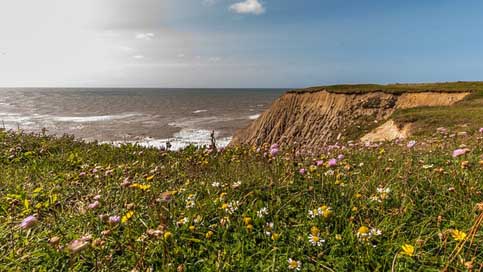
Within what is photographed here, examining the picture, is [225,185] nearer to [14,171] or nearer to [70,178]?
[70,178]

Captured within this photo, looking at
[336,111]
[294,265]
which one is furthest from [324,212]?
[336,111]

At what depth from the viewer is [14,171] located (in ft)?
17.8

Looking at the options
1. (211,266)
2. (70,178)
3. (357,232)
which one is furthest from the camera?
(70,178)

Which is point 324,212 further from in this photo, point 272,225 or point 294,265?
point 294,265

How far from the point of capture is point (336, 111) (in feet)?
80.5

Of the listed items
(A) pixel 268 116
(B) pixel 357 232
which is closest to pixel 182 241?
(B) pixel 357 232

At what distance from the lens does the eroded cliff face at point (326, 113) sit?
2105 centimetres

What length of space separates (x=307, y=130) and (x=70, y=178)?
74.3 ft

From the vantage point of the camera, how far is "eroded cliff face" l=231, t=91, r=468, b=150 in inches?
829

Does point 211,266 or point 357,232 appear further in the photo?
point 357,232

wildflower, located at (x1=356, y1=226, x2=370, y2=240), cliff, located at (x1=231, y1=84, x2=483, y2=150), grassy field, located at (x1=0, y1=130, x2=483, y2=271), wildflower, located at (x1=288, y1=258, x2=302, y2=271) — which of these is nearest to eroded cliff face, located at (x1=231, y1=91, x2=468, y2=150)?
cliff, located at (x1=231, y1=84, x2=483, y2=150)

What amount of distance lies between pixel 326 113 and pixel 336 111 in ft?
3.44

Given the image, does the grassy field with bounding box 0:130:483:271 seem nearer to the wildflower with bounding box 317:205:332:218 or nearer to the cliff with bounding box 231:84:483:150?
the wildflower with bounding box 317:205:332:218

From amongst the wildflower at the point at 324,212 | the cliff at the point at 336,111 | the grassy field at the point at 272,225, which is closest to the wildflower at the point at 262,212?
the grassy field at the point at 272,225
